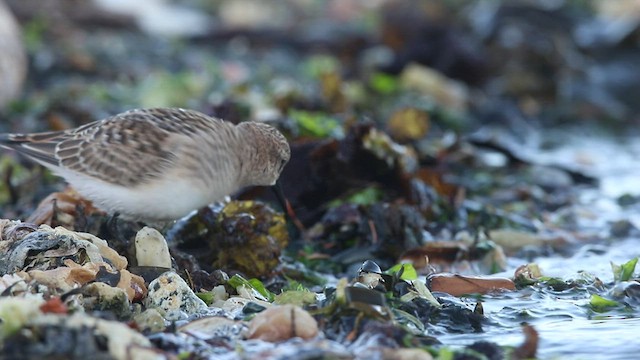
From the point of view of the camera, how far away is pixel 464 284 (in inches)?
201

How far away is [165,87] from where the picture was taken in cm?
985

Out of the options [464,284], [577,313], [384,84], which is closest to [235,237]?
[464,284]

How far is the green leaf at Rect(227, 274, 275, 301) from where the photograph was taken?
489 cm

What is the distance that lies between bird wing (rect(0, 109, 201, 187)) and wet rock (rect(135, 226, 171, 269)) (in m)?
0.35

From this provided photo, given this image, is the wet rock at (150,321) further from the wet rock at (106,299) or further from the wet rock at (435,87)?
the wet rock at (435,87)

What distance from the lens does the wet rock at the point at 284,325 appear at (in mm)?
3936

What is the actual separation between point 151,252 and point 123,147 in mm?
611

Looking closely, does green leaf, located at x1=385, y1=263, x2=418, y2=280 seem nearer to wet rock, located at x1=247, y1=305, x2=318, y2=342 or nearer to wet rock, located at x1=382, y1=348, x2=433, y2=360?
wet rock, located at x1=247, y1=305, x2=318, y2=342

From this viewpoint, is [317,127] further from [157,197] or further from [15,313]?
[15,313]

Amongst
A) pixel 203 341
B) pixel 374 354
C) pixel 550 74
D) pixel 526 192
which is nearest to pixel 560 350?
pixel 374 354

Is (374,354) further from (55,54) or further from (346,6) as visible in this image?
(346,6)

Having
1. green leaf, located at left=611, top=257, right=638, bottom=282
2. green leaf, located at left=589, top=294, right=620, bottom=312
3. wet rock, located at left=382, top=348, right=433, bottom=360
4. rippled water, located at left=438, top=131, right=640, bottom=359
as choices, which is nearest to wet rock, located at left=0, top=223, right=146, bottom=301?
wet rock, located at left=382, top=348, right=433, bottom=360

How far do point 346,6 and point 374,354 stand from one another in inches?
512

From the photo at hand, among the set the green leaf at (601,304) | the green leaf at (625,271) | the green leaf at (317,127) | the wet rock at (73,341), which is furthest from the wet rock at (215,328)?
the green leaf at (317,127)
